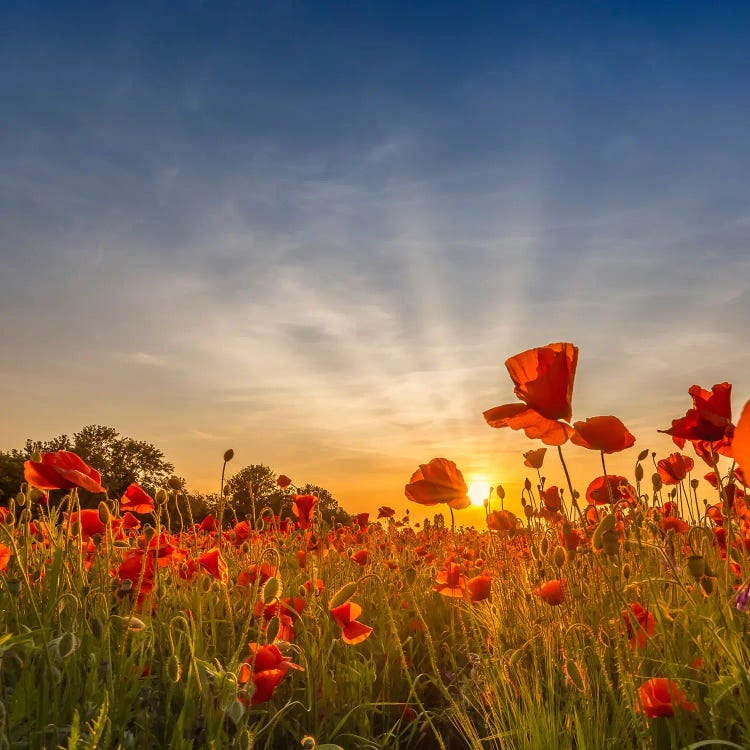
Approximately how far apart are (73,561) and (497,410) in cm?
206

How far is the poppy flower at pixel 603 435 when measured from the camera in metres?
2.55

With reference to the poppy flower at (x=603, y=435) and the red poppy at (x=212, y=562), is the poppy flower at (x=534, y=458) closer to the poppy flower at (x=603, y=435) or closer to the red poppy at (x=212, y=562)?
the poppy flower at (x=603, y=435)

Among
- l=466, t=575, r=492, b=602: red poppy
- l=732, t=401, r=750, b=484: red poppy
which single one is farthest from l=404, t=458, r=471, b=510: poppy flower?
l=732, t=401, r=750, b=484: red poppy

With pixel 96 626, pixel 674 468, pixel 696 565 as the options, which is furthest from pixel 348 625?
pixel 674 468

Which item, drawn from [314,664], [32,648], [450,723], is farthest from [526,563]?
[32,648]

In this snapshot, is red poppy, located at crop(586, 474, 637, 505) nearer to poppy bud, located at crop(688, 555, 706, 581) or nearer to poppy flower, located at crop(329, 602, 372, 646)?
poppy bud, located at crop(688, 555, 706, 581)

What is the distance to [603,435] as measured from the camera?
256cm

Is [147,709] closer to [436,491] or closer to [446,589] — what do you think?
[436,491]

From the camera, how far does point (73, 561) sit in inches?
129

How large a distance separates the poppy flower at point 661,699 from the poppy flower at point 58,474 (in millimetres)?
1797

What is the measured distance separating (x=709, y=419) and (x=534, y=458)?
1.33 metres

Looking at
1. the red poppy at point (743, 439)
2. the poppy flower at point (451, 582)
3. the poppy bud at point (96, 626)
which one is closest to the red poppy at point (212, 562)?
the poppy bud at point (96, 626)

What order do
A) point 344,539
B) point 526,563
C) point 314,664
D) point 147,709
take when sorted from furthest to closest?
point 344,539, point 526,563, point 314,664, point 147,709

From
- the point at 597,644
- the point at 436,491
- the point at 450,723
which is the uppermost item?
the point at 436,491
